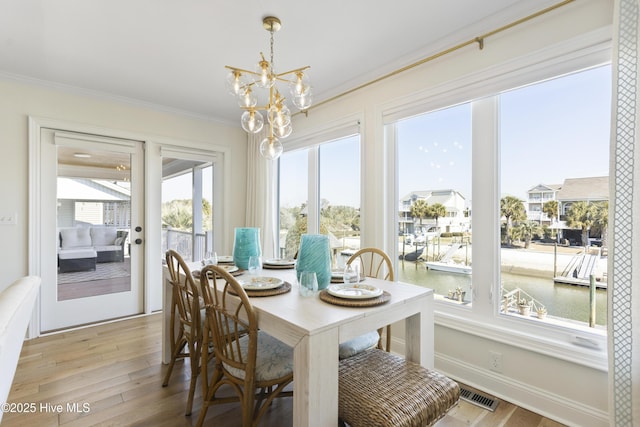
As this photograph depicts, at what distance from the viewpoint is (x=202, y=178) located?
4.12 m

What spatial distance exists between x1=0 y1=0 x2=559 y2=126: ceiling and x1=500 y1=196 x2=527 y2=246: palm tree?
1.15 meters

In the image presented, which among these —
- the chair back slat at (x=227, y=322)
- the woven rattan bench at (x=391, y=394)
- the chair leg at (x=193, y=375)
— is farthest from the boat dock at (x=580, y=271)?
the chair leg at (x=193, y=375)

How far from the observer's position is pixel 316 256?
1.67m

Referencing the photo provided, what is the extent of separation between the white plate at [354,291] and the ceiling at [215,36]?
172cm

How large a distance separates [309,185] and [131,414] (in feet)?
8.47

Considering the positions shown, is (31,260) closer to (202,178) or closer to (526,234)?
(202,178)

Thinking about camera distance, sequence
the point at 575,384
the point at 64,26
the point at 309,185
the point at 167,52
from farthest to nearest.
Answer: the point at 309,185 → the point at 167,52 → the point at 64,26 → the point at 575,384

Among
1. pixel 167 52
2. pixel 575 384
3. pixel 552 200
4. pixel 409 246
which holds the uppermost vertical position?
pixel 167 52

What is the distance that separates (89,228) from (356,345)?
10.5 feet

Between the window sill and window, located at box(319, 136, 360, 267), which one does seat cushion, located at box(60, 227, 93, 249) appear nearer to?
window, located at box(319, 136, 360, 267)

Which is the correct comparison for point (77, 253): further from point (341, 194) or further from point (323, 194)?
point (341, 194)

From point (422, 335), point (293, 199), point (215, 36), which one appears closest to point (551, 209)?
point (422, 335)

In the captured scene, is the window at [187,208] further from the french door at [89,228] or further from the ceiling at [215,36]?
the ceiling at [215,36]

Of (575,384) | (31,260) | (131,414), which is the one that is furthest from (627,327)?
(31,260)
